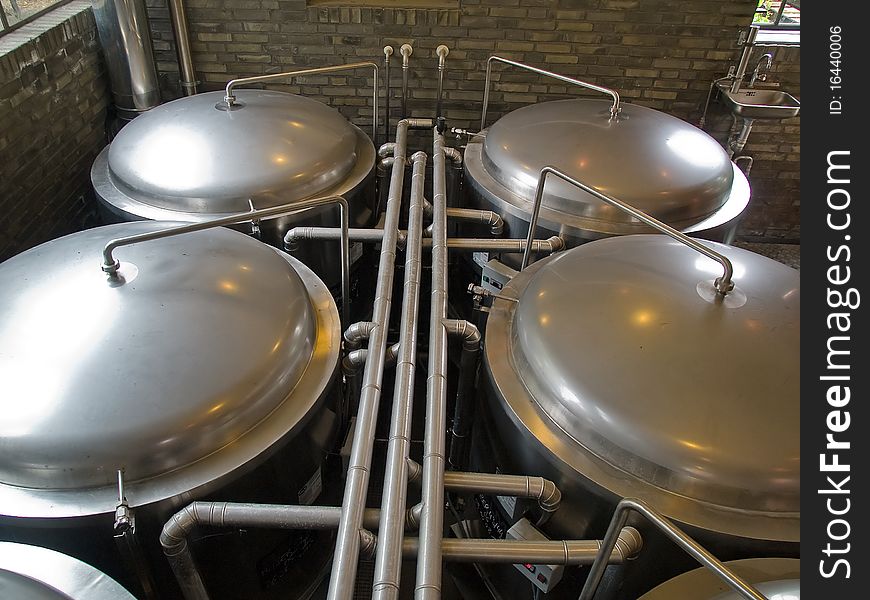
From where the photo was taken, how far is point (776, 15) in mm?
5422

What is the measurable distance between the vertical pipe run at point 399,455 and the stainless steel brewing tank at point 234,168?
71 cm

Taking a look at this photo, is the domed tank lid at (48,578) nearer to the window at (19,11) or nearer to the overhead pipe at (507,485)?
the overhead pipe at (507,485)

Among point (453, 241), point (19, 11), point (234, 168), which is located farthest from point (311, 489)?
point (19, 11)

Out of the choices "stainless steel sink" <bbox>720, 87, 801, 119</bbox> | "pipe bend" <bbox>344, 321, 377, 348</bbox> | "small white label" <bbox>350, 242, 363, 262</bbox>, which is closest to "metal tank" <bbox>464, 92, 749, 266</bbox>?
"small white label" <bbox>350, 242, 363, 262</bbox>

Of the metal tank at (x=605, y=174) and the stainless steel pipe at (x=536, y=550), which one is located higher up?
the metal tank at (x=605, y=174)

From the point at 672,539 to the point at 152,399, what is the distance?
1595 mm

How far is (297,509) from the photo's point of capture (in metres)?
1.93

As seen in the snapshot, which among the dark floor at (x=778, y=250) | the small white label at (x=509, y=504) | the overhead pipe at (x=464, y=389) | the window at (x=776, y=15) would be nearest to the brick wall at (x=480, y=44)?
the window at (x=776, y=15)

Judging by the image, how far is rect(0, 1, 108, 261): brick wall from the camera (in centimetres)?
351

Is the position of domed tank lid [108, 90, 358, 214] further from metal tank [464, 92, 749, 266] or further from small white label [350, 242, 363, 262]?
metal tank [464, 92, 749, 266]

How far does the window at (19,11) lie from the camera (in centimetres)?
357

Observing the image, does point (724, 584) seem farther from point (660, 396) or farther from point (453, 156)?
point (453, 156)
